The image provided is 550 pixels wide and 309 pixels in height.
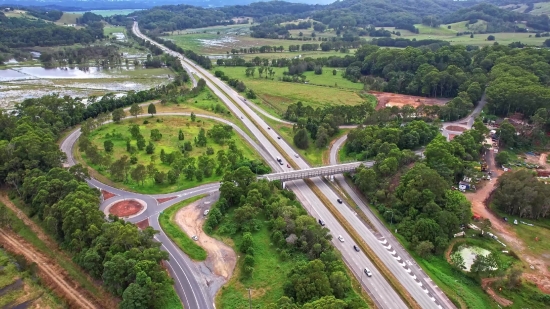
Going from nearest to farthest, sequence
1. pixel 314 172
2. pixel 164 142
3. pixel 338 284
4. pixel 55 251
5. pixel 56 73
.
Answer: pixel 338 284 < pixel 55 251 < pixel 314 172 < pixel 164 142 < pixel 56 73

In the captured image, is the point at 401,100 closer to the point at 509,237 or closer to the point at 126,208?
the point at 509,237

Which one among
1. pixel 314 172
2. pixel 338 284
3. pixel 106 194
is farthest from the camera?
pixel 314 172

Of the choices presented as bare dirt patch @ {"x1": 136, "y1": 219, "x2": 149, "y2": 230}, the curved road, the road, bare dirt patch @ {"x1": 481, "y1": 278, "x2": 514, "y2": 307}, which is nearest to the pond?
bare dirt patch @ {"x1": 481, "y1": 278, "x2": 514, "y2": 307}

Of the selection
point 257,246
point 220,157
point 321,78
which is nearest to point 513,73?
point 321,78

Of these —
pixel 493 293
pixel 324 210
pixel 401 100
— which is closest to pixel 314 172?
pixel 324 210

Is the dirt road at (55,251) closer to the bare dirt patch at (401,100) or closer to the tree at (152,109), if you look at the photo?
the tree at (152,109)

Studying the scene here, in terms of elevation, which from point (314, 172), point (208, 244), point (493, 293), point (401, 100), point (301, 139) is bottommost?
point (493, 293)

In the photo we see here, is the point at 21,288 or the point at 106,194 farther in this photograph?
the point at 106,194
